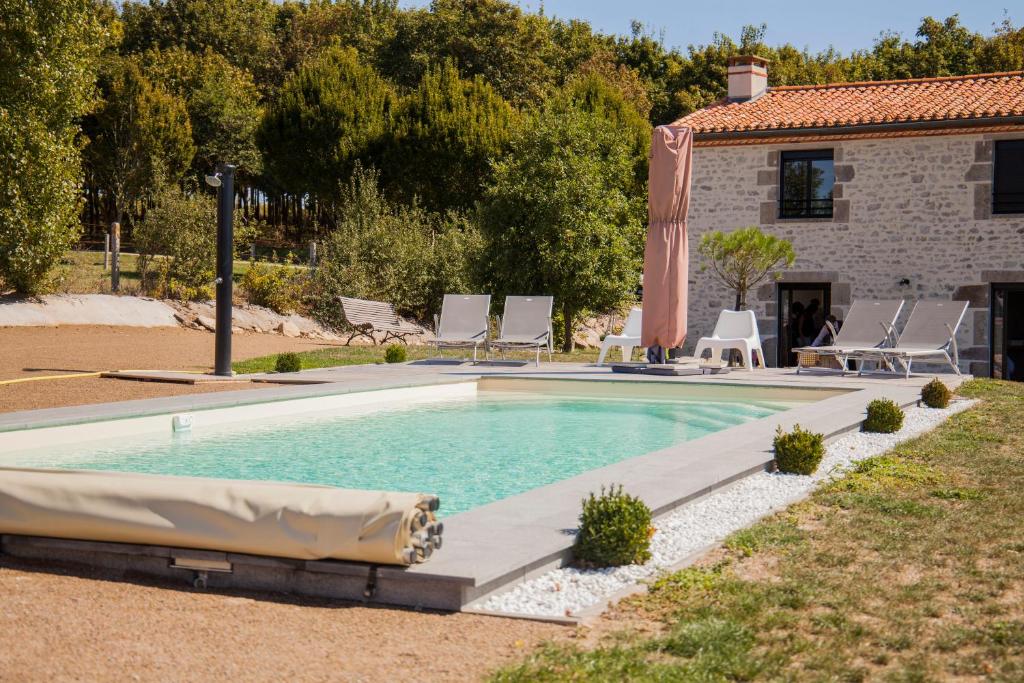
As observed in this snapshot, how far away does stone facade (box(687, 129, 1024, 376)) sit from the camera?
17.5 m

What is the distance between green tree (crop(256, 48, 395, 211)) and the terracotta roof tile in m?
19.5

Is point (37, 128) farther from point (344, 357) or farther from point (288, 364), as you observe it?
point (288, 364)

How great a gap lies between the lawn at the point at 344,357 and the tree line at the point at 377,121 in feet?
10.5

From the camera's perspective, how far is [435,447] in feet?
29.3

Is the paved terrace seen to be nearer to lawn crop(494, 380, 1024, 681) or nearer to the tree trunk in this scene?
lawn crop(494, 380, 1024, 681)

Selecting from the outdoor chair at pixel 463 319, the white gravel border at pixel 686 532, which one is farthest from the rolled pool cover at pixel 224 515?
the outdoor chair at pixel 463 319

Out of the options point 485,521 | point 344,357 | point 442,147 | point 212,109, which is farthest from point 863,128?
point 212,109

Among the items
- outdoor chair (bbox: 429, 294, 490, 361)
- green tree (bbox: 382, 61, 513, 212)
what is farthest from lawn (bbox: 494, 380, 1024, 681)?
green tree (bbox: 382, 61, 513, 212)

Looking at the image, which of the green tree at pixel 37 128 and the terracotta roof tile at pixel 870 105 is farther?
the green tree at pixel 37 128

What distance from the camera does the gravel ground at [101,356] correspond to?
11.1 m

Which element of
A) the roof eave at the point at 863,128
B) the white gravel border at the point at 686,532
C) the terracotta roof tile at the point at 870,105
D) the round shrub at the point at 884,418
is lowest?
the white gravel border at the point at 686,532

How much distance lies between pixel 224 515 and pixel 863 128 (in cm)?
1610

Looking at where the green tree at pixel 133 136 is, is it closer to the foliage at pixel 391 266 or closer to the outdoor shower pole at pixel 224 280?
the foliage at pixel 391 266

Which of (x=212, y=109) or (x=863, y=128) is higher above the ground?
(x=212, y=109)
